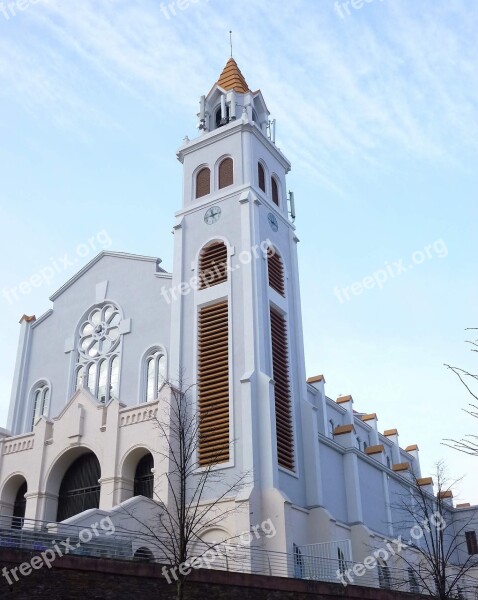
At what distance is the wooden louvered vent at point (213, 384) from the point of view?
2872cm

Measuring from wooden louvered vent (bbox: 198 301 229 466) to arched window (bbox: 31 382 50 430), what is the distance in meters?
8.98

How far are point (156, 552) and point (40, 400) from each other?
12.8m

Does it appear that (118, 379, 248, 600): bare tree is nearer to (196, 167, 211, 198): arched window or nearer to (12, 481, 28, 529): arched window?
(12, 481, 28, 529): arched window

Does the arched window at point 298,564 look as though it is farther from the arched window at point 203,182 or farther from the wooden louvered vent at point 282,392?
the arched window at point 203,182

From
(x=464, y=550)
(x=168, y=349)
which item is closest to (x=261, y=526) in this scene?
→ (x=168, y=349)

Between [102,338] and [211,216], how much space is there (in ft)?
25.3

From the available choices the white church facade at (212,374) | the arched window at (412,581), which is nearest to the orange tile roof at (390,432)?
the white church facade at (212,374)

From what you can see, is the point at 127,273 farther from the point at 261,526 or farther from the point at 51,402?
the point at 261,526

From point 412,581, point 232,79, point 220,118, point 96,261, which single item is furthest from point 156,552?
point 232,79

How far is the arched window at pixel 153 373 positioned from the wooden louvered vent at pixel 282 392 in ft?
16.2

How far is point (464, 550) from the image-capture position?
43.6 meters

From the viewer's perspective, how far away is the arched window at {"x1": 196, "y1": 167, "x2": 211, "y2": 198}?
118 feet

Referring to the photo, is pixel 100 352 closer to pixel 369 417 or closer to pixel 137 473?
pixel 137 473

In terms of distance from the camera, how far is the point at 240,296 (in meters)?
31.5
